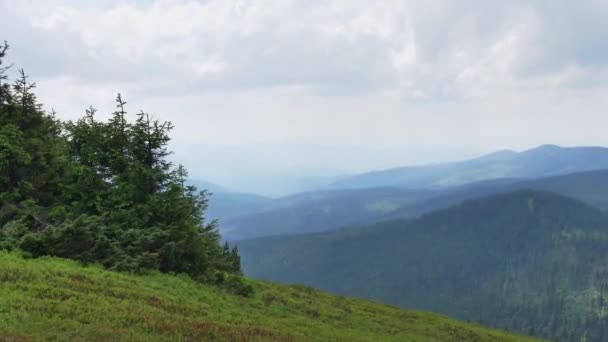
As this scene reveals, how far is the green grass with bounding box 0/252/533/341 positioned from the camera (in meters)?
15.1

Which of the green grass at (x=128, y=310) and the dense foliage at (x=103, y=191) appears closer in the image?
the green grass at (x=128, y=310)

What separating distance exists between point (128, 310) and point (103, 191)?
47.5 ft

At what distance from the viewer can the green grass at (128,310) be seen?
1506 centimetres

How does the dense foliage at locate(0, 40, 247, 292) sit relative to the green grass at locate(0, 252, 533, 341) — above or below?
above

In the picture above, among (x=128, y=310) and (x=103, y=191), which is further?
(x=103, y=191)

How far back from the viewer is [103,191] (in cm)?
3039

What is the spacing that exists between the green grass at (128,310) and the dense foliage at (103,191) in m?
2.47

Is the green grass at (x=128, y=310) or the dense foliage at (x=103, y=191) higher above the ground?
the dense foliage at (x=103, y=191)

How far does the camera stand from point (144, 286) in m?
23.3

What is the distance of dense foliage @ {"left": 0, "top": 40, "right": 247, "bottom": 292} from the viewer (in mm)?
27062

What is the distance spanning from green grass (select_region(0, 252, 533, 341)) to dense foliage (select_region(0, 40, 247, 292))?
2.47 meters

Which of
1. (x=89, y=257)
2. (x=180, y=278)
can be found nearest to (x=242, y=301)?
(x=180, y=278)

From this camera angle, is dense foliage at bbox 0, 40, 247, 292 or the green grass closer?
the green grass

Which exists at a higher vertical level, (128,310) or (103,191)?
(103,191)
